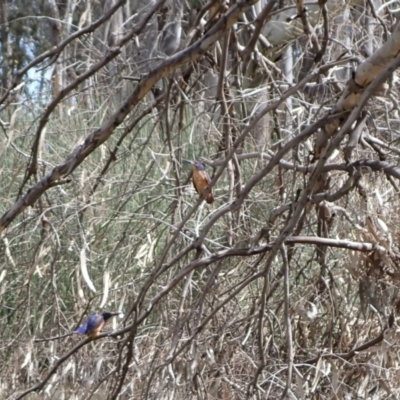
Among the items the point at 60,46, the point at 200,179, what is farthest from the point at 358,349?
the point at 60,46

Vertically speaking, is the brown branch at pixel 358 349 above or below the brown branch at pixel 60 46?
below

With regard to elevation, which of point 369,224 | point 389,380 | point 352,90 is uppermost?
point 352,90

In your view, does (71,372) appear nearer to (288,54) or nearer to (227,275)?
(227,275)

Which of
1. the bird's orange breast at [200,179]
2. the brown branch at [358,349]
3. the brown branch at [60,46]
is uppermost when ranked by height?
→ the brown branch at [60,46]

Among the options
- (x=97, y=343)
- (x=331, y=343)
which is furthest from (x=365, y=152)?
(x=97, y=343)

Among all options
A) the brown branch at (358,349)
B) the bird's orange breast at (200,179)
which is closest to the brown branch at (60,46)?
the bird's orange breast at (200,179)

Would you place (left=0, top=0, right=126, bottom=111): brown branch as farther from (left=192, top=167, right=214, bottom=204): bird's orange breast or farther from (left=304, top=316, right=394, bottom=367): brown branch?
(left=304, top=316, right=394, bottom=367): brown branch

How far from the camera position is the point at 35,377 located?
3.31 metres

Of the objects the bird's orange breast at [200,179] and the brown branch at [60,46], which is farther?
the bird's orange breast at [200,179]

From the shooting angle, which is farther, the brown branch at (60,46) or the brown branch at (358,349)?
the brown branch at (358,349)

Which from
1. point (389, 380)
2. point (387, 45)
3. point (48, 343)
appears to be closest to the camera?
point (387, 45)

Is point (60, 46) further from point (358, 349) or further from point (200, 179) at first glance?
point (358, 349)

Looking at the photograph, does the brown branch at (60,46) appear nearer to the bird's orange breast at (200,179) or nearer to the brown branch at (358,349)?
the bird's orange breast at (200,179)

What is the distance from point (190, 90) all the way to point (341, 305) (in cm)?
92
